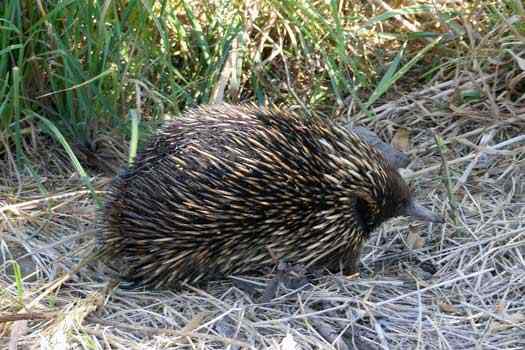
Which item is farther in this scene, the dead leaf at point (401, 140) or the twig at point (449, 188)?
the dead leaf at point (401, 140)

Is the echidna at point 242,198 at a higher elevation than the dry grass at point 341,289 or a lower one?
higher

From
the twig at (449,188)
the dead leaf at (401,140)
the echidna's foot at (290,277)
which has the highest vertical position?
the twig at (449,188)

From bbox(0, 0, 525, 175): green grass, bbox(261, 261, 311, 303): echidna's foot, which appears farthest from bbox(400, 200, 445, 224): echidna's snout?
bbox(0, 0, 525, 175): green grass

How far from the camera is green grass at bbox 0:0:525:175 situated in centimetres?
338

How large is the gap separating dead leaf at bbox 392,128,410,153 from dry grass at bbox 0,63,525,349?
8 cm

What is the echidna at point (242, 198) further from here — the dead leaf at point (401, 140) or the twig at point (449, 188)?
the dead leaf at point (401, 140)

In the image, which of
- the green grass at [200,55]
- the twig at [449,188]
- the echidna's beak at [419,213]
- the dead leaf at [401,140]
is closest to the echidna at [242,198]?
the echidna's beak at [419,213]

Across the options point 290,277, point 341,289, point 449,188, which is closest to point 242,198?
point 290,277

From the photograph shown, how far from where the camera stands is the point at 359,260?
10.4 ft

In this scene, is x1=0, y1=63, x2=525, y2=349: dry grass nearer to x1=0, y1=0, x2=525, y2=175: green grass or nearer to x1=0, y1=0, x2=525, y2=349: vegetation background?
x1=0, y1=0, x2=525, y2=349: vegetation background

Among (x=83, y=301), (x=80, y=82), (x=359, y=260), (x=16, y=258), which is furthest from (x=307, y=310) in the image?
(x=80, y=82)

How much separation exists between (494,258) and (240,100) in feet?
4.75

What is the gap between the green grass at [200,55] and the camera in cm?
338

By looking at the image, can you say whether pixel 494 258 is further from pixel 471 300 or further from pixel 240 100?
pixel 240 100
